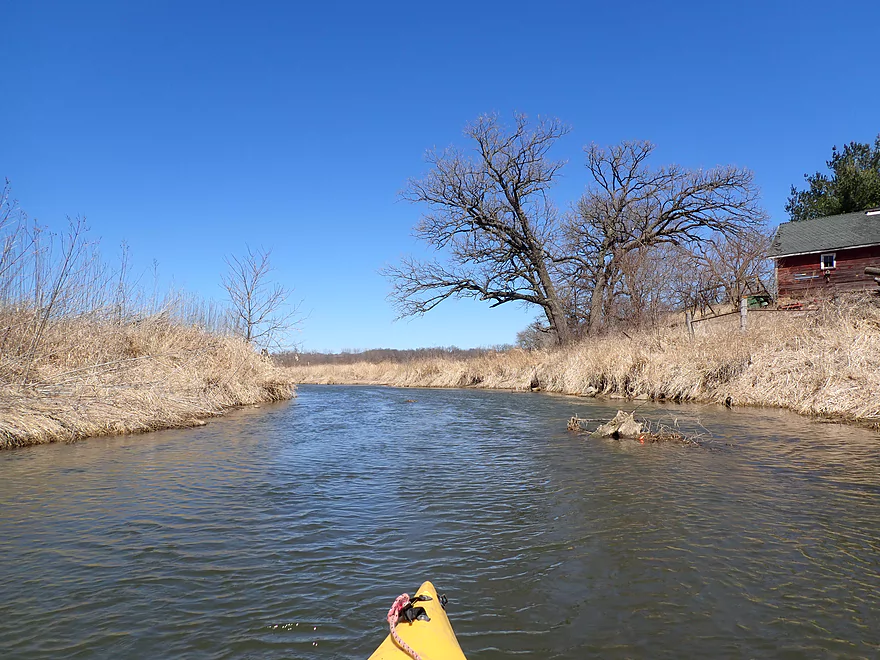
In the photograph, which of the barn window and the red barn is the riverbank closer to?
the red barn

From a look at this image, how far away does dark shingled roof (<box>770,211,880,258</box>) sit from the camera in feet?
89.6

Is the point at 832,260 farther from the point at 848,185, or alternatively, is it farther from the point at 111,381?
the point at 111,381

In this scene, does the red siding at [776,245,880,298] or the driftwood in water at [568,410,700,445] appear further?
the red siding at [776,245,880,298]

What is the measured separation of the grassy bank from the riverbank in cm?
1099

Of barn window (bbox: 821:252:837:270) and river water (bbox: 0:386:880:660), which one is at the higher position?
barn window (bbox: 821:252:837:270)

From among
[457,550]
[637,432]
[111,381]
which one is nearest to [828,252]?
[637,432]

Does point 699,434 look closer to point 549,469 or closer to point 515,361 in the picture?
point 549,469

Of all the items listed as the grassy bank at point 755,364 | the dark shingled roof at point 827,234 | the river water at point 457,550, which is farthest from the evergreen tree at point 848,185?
the river water at point 457,550

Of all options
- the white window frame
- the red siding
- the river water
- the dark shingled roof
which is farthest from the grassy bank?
the white window frame

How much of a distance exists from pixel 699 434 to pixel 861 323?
5.66 meters

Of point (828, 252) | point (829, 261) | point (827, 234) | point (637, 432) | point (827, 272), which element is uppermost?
point (827, 234)

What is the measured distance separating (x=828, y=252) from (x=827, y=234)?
1.19 m

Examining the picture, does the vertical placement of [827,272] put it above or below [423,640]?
above

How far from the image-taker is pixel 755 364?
12492 millimetres
